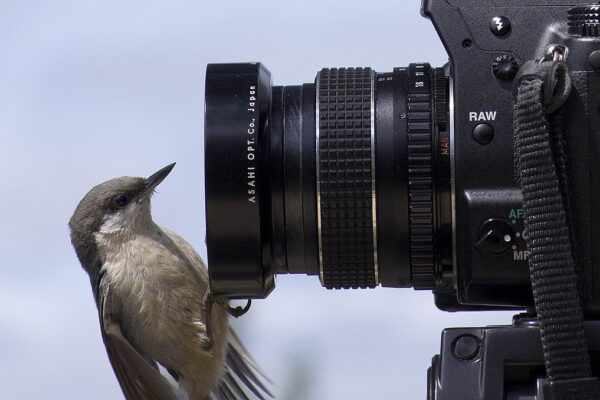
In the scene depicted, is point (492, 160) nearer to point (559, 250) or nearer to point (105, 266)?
point (559, 250)

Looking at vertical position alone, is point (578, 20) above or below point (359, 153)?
above

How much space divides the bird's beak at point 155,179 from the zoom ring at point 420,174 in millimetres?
2466

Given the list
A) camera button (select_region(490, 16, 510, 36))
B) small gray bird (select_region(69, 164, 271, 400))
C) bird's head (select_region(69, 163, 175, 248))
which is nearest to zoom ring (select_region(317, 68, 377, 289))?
camera button (select_region(490, 16, 510, 36))

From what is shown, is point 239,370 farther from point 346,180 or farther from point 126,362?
point 346,180

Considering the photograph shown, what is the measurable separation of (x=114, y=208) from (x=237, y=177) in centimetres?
240

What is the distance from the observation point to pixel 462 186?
3076 mm

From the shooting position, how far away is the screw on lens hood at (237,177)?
10.8ft

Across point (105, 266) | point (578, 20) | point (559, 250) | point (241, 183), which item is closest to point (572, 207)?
point (559, 250)

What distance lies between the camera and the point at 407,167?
325cm

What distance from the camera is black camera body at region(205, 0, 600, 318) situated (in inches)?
118

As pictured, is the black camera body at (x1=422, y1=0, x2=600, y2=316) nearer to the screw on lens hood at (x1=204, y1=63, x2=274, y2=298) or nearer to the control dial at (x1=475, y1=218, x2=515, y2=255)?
the control dial at (x1=475, y1=218, x2=515, y2=255)

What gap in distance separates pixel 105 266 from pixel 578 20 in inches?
116

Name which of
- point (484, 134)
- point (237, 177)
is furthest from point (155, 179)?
point (484, 134)

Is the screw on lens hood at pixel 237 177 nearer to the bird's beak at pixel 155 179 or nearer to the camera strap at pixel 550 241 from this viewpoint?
the camera strap at pixel 550 241
